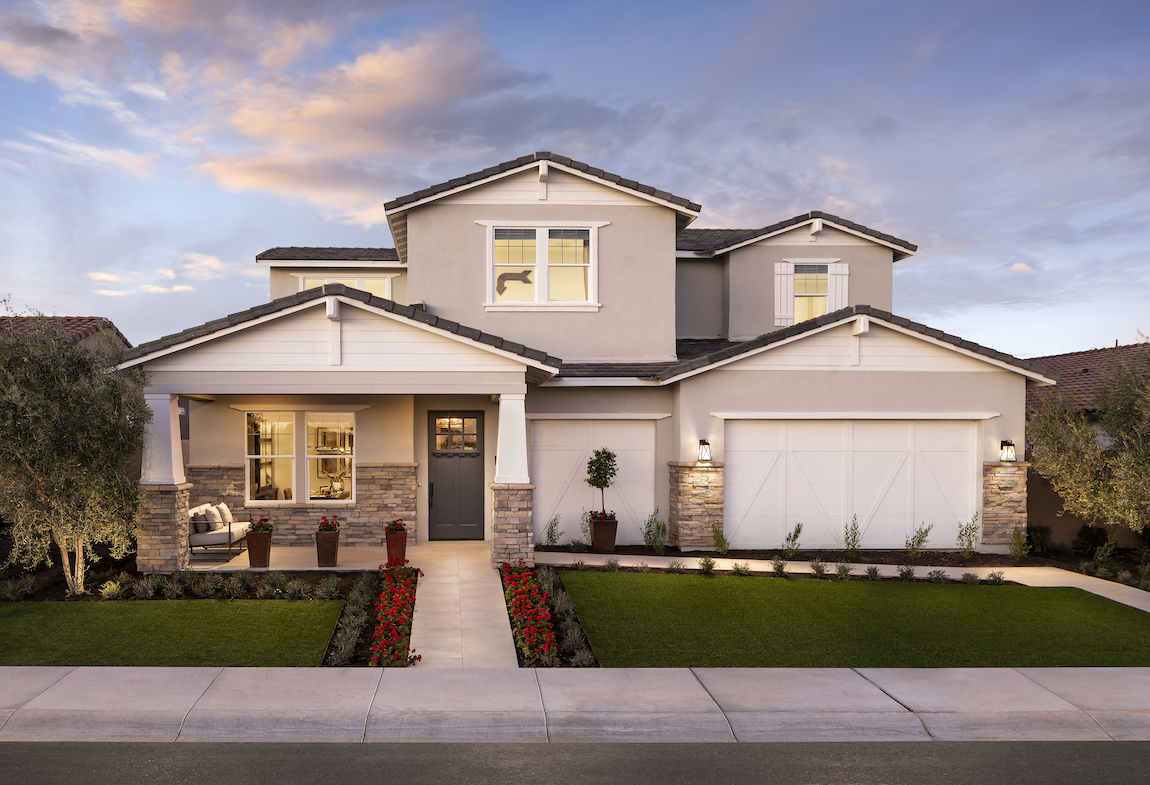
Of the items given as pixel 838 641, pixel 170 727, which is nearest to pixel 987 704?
pixel 838 641

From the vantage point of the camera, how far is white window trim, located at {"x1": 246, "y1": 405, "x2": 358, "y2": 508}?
13.5m

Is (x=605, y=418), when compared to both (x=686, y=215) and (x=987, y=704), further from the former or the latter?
(x=987, y=704)

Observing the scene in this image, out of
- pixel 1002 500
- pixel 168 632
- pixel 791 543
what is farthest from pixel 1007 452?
pixel 168 632

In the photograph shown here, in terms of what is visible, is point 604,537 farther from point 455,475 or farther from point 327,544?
point 327,544

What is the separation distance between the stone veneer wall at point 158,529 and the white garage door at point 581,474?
6143 millimetres

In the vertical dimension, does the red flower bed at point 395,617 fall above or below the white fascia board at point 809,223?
below

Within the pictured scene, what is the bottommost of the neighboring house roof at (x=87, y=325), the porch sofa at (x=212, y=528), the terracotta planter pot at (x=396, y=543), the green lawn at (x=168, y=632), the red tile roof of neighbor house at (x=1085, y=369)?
the green lawn at (x=168, y=632)

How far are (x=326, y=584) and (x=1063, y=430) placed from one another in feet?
41.1

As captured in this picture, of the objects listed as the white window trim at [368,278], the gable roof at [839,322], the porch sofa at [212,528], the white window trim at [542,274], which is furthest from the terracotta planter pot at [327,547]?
the white window trim at [368,278]

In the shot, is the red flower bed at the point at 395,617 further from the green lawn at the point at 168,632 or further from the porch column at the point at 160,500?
the porch column at the point at 160,500

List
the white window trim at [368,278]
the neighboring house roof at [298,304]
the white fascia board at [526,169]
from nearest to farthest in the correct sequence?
the neighboring house roof at [298,304], the white fascia board at [526,169], the white window trim at [368,278]

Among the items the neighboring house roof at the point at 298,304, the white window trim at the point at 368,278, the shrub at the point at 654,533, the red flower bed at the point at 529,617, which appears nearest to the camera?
the red flower bed at the point at 529,617

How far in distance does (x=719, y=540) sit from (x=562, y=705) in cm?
710

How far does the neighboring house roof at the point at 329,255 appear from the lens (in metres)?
16.9
